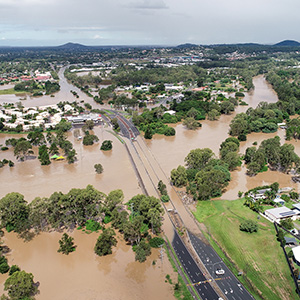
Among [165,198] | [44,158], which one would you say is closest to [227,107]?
[165,198]

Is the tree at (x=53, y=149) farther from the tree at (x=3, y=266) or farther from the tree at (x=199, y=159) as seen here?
the tree at (x=3, y=266)

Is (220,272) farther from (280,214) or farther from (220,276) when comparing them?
(280,214)

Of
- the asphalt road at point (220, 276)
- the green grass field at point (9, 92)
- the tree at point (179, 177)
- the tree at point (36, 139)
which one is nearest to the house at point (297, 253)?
the asphalt road at point (220, 276)

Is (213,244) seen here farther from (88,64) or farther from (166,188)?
(88,64)

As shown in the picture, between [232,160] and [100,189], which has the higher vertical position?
[232,160]

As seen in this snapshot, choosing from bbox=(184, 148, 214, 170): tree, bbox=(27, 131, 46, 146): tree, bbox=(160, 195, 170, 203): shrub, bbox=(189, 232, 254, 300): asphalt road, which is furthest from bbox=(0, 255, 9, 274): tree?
bbox=(27, 131, 46, 146): tree
